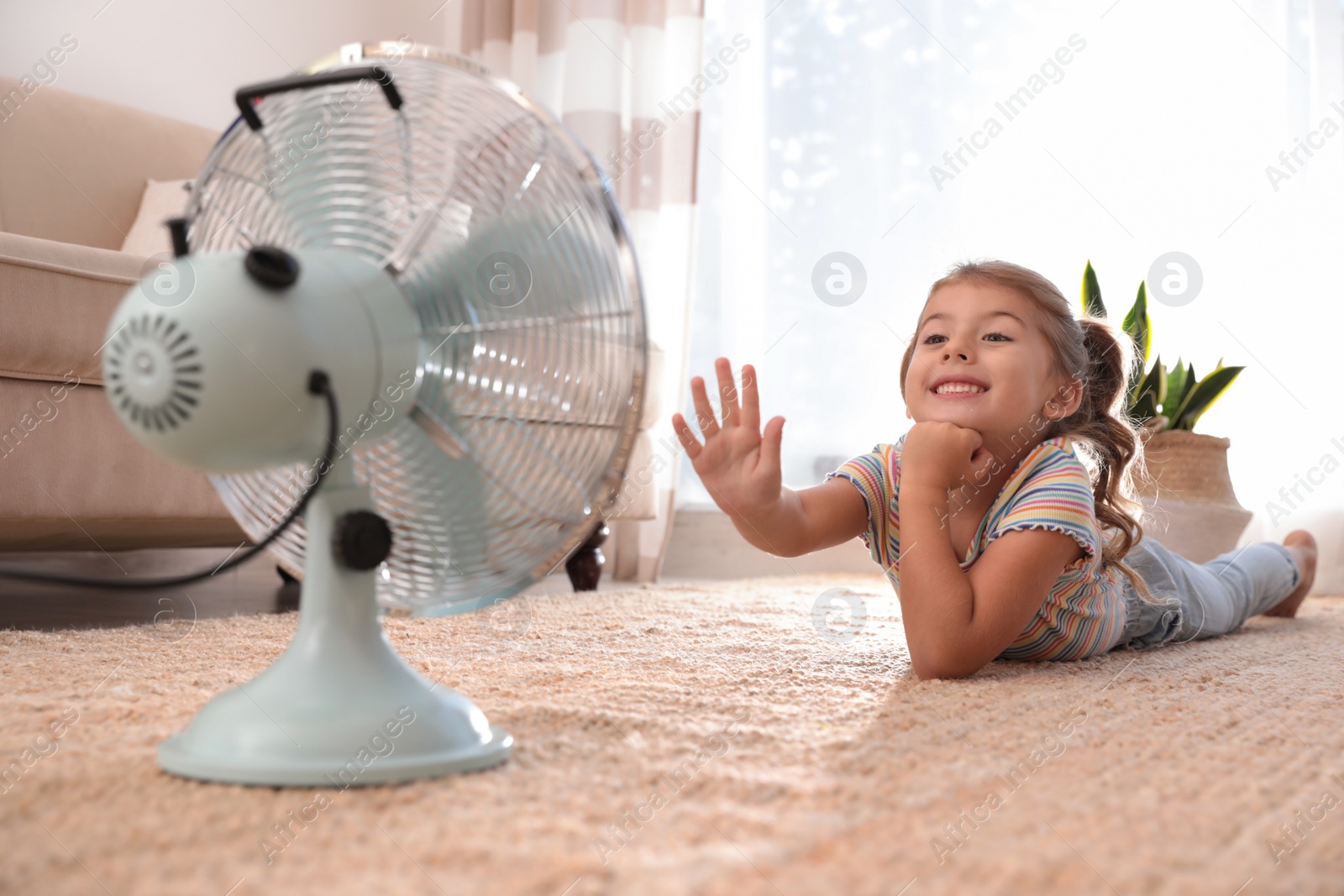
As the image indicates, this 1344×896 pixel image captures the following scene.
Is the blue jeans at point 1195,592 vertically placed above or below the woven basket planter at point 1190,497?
below

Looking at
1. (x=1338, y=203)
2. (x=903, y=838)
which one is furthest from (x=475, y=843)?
(x=1338, y=203)

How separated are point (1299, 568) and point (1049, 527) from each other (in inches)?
47.2

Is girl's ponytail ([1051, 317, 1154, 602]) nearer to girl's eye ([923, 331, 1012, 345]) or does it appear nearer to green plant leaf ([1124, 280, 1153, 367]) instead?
girl's eye ([923, 331, 1012, 345])

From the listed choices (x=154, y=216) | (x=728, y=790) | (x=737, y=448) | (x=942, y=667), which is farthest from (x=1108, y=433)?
(x=154, y=216)

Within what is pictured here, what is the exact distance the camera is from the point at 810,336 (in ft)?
8.96

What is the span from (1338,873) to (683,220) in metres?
2.27

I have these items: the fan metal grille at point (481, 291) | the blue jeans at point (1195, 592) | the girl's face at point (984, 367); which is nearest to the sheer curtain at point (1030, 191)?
the blue jeans at point (1195, 592)

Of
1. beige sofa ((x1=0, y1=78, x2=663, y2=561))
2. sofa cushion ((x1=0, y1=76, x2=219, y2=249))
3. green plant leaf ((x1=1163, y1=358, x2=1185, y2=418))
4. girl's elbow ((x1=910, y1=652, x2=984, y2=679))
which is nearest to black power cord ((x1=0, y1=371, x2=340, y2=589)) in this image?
beige sofa ((x1=0, y1=78, x2=663, y2=561))

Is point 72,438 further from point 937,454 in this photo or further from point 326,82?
point 937,454

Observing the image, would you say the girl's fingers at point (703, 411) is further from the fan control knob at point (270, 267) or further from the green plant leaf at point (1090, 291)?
the green plant leaf at point (1090, 291)

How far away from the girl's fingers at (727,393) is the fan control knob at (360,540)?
14.5 inches

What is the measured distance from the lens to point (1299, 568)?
1937mm

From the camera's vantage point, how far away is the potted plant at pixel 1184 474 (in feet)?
6.50

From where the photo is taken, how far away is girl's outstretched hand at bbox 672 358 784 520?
1.00m
